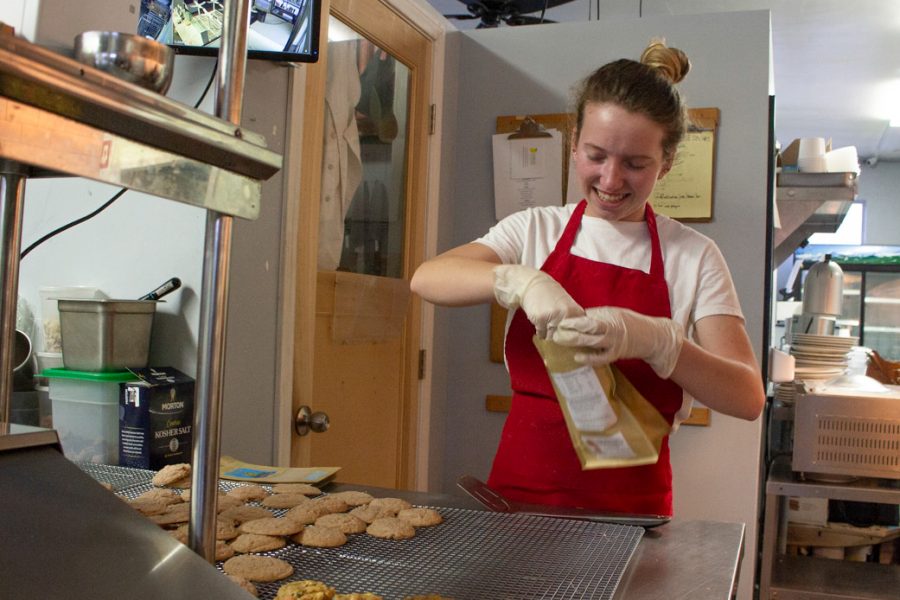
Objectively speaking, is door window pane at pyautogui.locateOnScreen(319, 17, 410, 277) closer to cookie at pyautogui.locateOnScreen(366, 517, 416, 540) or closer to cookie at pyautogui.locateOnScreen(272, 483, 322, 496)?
cookie at pyautogui.locateOnScreen(272, 483, 322, 496)

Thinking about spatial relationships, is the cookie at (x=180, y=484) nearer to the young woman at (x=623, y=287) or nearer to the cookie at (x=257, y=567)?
the cookie at (x=257, y=567)

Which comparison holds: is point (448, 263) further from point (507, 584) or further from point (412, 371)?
point (412, 371)

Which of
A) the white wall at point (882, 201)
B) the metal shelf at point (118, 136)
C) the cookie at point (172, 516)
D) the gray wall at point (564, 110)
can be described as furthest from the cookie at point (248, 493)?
the white wall at point (882, 201)

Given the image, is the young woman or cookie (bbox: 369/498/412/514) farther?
the young woman

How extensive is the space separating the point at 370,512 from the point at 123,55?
0.78m

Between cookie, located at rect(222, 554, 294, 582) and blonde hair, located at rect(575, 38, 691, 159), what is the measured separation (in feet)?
3.39

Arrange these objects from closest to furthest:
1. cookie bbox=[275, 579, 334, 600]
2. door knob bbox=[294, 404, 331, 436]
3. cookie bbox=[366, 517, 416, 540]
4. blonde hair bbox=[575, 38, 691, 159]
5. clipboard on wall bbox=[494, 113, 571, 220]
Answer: cookie bbox=[275, 579, 334, 600], cookie bbox=[366, 517, 416, 540], blonde hair bbox=[575, 38, 691, 159], door knob bbox=[294, 404, 331, 436], clipboard on wall bbox=[494, 113, 571, 220]

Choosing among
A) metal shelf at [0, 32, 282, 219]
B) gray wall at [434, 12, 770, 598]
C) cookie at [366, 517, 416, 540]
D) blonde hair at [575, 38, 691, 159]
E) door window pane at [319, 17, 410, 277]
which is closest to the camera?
metal shelf at [0, 32, 282, 219]

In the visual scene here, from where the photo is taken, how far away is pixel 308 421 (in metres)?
2.02

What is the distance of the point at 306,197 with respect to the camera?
205 centimetres

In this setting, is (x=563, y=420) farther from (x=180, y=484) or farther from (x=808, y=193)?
(x=808, y=193)

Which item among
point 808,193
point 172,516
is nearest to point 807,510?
point 808,193

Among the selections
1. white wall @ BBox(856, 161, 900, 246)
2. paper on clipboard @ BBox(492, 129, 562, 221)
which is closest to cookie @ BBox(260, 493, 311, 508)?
paper on clipboard @ BBox(492, 129, 562, 221)

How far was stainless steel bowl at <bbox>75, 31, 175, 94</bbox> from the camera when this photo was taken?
0.54 m
